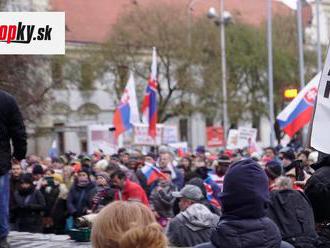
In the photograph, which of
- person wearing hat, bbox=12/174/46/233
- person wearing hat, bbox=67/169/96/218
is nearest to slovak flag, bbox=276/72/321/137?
person wearing hat, bbox=67/169/96/218

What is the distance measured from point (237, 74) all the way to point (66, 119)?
428 inches

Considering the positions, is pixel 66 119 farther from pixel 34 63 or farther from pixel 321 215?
pixel 321 215

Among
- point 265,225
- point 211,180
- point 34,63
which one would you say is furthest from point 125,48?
point 265,225

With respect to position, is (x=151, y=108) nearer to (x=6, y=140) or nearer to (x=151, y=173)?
(x=151, y=173)

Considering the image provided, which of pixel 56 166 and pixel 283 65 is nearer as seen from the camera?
pixel 56 166

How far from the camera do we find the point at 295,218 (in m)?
5.56

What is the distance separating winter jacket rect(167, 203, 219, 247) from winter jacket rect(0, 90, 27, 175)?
5.18 feet

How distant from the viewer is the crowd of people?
2984 millimetres

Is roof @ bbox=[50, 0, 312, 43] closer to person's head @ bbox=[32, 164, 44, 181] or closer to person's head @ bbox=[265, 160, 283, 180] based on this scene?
person's head @ bbox=[32, 164, 44, 181]

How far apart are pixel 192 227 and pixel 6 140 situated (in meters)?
1.83

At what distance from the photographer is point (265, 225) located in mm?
3656

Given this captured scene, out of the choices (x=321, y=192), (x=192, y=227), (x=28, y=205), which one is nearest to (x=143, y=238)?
(x=321, y=192)

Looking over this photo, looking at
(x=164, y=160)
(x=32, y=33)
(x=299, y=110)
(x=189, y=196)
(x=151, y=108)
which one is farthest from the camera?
(x=151, y=108)

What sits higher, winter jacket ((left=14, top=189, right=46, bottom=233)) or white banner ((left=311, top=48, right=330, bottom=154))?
white banner ((left=311, top=48, right=330, bottom=154))
